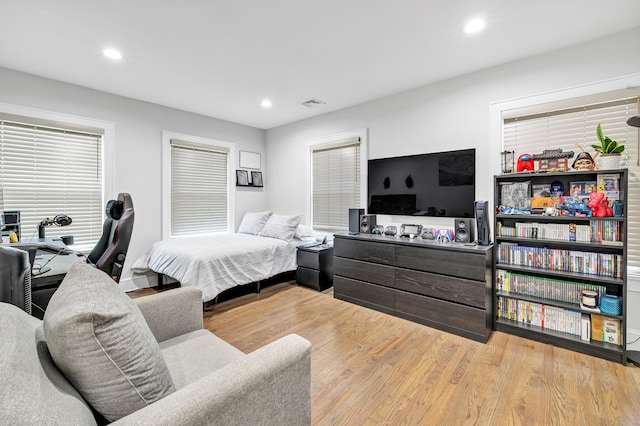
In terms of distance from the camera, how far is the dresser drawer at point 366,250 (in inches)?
121

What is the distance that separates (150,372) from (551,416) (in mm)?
2047

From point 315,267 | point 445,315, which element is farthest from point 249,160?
point 445,315

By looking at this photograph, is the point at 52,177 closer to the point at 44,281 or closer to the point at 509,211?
the point at 44,281

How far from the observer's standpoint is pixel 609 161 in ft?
7.16

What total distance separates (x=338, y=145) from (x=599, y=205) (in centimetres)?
291

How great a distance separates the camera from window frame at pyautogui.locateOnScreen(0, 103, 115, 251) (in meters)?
3.04

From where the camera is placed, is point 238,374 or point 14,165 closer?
point 238,374

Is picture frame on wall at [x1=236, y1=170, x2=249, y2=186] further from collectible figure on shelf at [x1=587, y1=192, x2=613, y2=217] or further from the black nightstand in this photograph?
collectible figure on shelf at [x1=587, y1=192, x2=613, y2=217]

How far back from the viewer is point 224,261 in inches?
129

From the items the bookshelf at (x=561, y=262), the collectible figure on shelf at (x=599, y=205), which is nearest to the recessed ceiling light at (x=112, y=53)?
the bookshelf at (x=561, y=262)

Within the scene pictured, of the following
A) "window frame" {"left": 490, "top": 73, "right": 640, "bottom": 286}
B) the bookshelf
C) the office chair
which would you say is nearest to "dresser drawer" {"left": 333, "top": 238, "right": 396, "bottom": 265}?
the bookshelf

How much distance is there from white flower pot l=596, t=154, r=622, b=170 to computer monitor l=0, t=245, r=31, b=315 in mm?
3475

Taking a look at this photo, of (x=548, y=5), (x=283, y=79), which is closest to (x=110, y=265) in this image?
(x=283, y=79)

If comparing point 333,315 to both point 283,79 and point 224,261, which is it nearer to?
point 224,261
